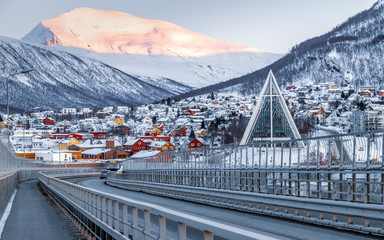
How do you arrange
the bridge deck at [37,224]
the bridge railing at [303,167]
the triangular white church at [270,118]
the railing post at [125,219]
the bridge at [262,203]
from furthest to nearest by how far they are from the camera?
the triangular white church at [270,118] → the bridge railing at [303,167] → the bridge deck at [37,224] → the bridge at [262,203] → the railing post at [125,219]

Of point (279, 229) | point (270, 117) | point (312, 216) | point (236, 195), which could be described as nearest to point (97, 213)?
point (279, 229)

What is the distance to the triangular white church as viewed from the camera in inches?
4801

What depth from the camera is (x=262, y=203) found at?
849 inches

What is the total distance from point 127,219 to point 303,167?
10366mm

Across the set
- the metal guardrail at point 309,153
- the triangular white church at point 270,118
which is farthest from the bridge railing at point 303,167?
the triangular white church at point 270,118

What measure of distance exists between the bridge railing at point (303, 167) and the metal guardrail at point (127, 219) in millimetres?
6686

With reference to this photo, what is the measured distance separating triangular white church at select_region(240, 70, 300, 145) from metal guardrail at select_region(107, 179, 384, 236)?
3533 inches

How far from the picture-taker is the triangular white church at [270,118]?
121938 mm

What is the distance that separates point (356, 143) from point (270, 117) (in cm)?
10387

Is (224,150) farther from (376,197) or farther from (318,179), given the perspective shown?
(376,197)

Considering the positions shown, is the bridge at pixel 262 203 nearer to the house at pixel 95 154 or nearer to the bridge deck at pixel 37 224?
the bridge deck at pixel 37 224

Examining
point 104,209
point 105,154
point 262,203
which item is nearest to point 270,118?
point 105,154

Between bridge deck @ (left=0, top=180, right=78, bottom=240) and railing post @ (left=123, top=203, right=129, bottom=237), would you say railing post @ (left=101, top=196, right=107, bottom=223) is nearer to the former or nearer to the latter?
railing post @ (left=123, top=203, right=129, bottom=237)

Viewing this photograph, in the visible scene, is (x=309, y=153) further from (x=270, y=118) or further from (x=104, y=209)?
(x=270, y=118)
